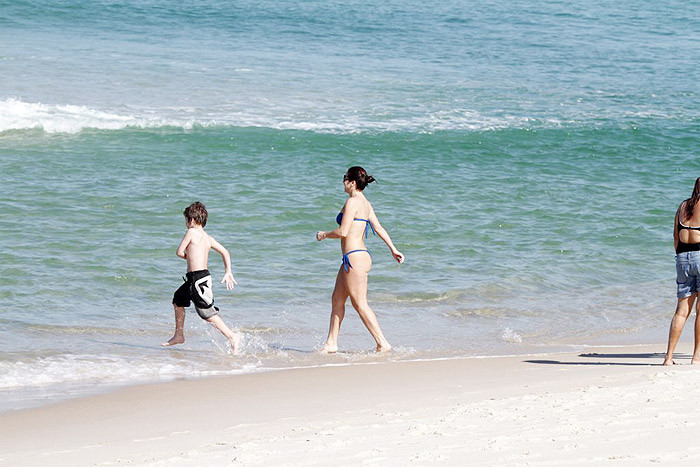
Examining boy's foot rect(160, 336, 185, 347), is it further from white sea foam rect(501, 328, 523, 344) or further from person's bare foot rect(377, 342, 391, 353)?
white sea foam rect(501, 328, 523, 344)

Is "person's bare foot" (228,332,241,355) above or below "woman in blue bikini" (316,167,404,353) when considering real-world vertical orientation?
below

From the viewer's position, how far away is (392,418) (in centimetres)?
566

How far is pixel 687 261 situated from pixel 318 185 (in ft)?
26.7

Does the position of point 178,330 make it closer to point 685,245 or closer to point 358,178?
point 358,178

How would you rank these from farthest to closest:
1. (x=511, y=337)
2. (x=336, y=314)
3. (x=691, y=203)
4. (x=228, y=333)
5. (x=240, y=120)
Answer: (x=240, y=120)
(x=511, y=337)
(x=336, y=314)
(x=228, y=333)
(x=691, y=203)

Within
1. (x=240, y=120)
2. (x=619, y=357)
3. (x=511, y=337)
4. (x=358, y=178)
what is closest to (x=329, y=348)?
(x=358, y=178)

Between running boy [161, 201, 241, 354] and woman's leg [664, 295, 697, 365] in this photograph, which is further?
running boy [161, 201, 241, 354]

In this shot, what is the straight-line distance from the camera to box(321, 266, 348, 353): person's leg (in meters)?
8.01

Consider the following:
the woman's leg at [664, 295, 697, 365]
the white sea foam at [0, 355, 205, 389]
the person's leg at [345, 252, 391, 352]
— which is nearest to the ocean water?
the white sea foam at [0, 355, 205, 389]

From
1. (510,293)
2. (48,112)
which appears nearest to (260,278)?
(510,293)

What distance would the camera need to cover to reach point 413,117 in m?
20.2

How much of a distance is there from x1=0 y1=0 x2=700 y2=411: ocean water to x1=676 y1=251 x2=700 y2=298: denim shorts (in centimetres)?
127

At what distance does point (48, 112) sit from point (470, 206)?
353 inches

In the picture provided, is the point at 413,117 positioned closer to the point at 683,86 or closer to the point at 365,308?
the point at 683,86
